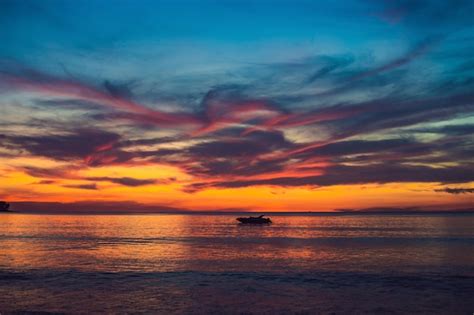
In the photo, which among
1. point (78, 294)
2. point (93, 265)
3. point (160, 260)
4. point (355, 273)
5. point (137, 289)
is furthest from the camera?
point (160, 260)

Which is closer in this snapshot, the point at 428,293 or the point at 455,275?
the point at 428,293

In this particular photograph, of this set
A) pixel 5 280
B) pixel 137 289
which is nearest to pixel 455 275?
pixel 137 289

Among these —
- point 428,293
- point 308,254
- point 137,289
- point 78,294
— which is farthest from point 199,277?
point 308,254

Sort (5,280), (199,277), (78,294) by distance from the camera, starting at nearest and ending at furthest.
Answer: (78,294), (5,280), (199,277)

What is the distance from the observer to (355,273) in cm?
3972

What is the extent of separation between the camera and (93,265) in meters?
44.9

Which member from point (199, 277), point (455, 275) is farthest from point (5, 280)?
point (455, 275)

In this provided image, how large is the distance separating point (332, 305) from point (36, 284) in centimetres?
2271

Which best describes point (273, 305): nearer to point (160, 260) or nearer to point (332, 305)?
point (332, 305)

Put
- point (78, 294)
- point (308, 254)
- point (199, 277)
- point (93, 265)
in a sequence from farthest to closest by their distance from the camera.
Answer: point (308, 254) → point (93, 265) → point (199, 277) → point (78, 294)

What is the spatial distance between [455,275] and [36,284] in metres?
35.8

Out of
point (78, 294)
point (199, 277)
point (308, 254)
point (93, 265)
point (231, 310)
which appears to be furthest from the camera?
point (308, 254)

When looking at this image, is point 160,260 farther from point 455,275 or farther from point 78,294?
point 455,275

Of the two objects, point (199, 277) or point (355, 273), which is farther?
point (355, 273)
